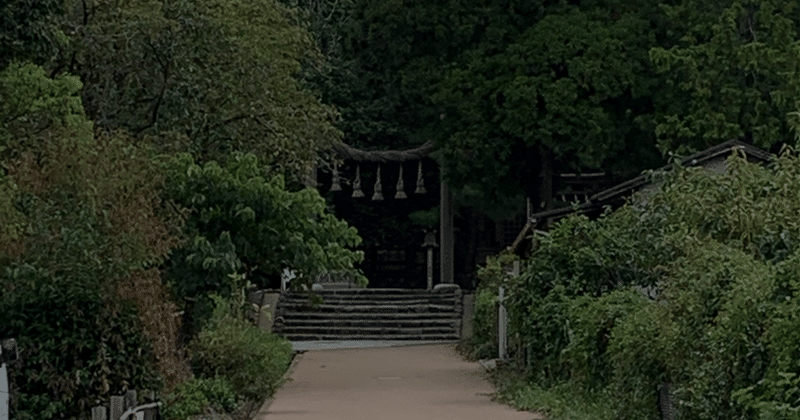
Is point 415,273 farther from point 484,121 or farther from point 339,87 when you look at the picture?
point 484,121

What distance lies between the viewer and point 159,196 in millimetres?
23422

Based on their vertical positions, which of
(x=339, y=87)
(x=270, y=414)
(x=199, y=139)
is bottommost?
(x=270, y=414)

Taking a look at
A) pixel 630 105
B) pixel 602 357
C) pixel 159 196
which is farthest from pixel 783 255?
pixel 630 105

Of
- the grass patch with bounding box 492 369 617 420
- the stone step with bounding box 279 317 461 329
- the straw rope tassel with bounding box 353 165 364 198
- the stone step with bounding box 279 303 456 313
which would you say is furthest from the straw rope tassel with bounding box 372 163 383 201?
the grass patch with bounding box 492 369 617 420

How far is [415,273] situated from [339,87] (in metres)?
6.57

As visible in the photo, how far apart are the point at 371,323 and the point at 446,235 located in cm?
516

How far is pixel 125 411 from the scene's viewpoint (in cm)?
1652

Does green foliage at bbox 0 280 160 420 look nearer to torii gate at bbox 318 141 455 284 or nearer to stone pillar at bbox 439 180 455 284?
torii gate at bbox 318 141 455 284

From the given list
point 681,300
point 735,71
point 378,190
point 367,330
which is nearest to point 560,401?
point 681,300

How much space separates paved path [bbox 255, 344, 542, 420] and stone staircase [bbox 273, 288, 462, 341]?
3852 mm

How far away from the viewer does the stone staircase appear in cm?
4259

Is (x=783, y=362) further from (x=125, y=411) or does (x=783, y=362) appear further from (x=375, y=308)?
(x=375, y=308)

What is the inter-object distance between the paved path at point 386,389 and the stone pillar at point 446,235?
9.21 meters

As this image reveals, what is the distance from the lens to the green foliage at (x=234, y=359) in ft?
87.5
